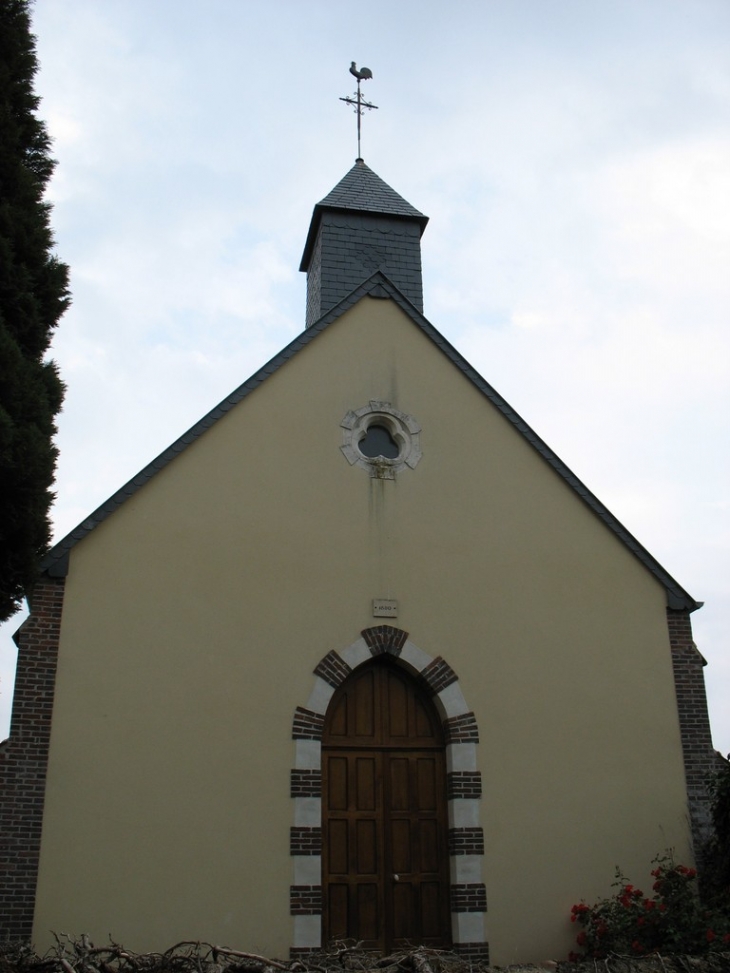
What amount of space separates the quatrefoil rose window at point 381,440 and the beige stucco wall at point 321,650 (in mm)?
108

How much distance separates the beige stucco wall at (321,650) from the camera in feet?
28.9

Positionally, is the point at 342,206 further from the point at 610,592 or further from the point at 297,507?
the point at 610,592

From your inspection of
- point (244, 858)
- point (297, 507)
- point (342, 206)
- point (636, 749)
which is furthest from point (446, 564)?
point (342, 206)

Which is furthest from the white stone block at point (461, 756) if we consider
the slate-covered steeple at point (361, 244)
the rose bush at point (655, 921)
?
the slate-covered steeple at point (361, 244)

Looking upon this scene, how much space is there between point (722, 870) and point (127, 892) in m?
5.47

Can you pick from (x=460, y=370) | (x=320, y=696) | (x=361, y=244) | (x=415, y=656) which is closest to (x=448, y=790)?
(x=415, y=656)

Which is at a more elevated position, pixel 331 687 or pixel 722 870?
pixel 331 687

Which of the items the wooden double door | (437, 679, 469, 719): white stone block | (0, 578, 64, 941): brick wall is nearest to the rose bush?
the wooden double door

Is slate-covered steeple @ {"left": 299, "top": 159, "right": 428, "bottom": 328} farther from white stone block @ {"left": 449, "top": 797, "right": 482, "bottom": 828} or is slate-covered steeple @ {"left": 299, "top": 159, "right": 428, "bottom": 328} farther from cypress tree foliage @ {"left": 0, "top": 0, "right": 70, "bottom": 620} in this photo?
white stone block @ {"left": 449, "top": 797, "right": 482, "bottom": 828}

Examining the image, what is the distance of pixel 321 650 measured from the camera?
31.9ft

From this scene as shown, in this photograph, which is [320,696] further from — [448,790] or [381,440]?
[381,440]

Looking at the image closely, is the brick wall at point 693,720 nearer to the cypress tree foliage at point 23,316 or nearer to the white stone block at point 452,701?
the white stone block at point 452,701

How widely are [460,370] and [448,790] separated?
449 centimetres

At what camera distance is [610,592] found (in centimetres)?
1062
